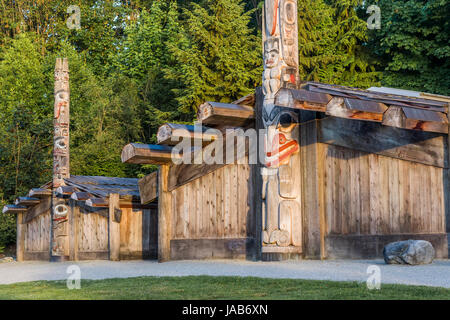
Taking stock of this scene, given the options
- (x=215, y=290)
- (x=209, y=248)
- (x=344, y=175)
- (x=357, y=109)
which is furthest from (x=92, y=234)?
(x=215, y=290)

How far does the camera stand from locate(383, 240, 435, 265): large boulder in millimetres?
10555

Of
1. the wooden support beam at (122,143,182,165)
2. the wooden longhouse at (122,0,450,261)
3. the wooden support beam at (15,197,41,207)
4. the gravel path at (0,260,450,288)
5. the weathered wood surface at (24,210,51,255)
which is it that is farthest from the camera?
the weathered wood surface at (24,210,51,255)

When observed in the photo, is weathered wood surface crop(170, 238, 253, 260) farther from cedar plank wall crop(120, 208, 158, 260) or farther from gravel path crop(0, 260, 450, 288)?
cedar plank wall crop(120, 208, 158, 260)

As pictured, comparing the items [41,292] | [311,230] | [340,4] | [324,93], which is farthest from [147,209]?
[340,4]

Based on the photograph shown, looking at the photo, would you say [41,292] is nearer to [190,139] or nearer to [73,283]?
[73,283]

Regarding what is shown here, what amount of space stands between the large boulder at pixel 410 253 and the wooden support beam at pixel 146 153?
6068 millimetres

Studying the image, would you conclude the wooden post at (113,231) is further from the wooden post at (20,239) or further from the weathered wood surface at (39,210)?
the wooden post at (20,239)

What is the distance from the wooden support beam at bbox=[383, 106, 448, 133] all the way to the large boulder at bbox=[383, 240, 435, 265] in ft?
6.84

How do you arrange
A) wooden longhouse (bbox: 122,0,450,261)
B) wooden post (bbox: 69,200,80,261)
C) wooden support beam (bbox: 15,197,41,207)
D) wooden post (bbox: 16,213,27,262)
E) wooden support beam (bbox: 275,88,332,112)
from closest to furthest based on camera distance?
wooden support beam (bbox: 275,88,332,112) < wooden longhouse (bbox: 122,0,450,261) < wooden post (bbox: 69,200,80,261) < wooden support beam (bbox: 15,197,41,207) < wooden post (bbox: 16,213,27,262)

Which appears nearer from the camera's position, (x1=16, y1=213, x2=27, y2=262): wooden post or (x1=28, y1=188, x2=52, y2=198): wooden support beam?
(x1=28, y1=188, x2=52, y2=198): wooden support beam

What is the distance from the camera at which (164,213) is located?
50.7 ft

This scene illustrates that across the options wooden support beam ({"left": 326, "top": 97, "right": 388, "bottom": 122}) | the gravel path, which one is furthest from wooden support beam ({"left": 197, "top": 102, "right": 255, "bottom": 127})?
the gravel path

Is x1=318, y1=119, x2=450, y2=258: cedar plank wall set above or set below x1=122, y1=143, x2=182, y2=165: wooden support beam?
below

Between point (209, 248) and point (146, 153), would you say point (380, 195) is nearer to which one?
point (209, 248)
